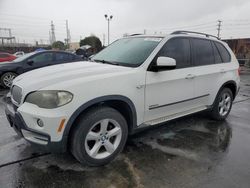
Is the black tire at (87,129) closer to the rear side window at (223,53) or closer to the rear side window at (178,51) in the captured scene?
the rear side window at (178,51)

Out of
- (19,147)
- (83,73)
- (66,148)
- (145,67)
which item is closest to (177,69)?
(145,67)

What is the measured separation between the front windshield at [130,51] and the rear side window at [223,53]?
171 cm

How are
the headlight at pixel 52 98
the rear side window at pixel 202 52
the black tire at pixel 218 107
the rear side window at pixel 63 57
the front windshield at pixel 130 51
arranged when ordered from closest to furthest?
the headlight at pixel 52 98 < the front windshield at pixel 130 51 < the rear side window at pixel 202 52 < the black tire at pixel 218 107 < the rear side window at pixel 63 57

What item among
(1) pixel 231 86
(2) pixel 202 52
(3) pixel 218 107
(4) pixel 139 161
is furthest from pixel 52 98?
(1) pixel 231 86

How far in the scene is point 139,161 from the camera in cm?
312

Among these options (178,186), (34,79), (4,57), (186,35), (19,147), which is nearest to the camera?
(178,186)

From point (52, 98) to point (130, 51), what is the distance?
5.46 ft

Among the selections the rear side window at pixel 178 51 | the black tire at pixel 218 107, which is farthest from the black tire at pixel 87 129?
the black tire at pixel 218 107

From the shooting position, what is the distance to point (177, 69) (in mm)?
3625

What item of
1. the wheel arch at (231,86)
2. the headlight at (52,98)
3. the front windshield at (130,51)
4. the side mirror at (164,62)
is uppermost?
the front windshield at (130,51)

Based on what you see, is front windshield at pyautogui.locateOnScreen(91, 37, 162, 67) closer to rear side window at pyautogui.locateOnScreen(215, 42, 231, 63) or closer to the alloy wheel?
the alloy wheel

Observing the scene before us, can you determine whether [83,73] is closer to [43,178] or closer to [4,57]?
[43,178]

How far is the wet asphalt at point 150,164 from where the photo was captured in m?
2.66

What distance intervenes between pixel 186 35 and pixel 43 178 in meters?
3.20
